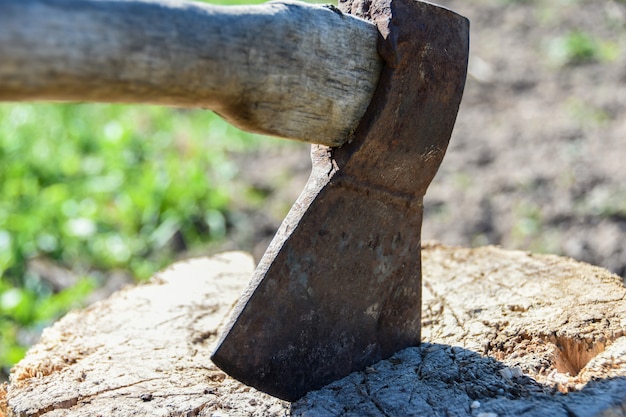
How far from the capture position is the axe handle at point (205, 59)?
131 centimetres

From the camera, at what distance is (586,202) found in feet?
13.6

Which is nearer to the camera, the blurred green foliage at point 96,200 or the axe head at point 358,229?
the axe head at point 358,229

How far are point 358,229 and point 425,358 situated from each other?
1.40 ft

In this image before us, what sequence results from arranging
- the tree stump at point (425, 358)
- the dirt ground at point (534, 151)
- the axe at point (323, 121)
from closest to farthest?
the axe at point (323, 121) → the tree stump at point (425, 358) → the dirt ground at point (534, 151)

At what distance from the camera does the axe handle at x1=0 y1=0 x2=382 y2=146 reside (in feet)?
4.29

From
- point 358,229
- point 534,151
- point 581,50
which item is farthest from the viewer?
point 581,50

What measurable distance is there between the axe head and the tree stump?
12cm

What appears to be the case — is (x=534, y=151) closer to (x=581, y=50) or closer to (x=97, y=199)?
(x=581, y=50)

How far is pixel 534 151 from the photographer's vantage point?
15.3 feet

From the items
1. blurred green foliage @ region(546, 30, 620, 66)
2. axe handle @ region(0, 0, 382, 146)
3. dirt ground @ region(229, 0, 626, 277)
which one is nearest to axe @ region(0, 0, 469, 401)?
axe handle @ region(0, 0, 382, 146)

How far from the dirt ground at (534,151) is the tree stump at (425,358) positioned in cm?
166

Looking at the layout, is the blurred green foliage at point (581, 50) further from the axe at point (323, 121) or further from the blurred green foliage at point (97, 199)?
the axe at point (323, 121)

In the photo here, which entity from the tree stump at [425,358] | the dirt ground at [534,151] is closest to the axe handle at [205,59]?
the tree stump at [425,358]

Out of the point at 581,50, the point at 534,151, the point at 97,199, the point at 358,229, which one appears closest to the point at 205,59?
the point at 358,229
